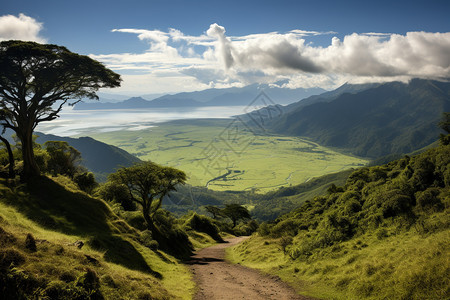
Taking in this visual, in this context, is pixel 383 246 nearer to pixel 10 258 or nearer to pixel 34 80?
pixel 10 258

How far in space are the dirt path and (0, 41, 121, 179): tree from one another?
75.7ft

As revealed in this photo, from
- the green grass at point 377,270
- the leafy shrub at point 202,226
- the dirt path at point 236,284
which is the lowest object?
the leafy shrub at point 202,226

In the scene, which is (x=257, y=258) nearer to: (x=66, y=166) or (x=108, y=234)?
(x=108, y=234)

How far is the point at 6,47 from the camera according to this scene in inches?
1038

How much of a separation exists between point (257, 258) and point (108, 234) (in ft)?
64.5

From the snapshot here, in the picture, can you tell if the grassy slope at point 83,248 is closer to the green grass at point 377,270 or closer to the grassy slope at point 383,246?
the green grass at point 377,270

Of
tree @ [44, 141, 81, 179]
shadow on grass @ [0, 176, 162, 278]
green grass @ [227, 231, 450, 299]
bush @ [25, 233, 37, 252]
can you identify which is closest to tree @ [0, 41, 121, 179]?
shadow on grass @ [0, 176, 162, 278]

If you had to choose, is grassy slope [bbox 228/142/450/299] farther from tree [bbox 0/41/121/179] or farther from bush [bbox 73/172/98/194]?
bush [bbox 73/172/98/194]

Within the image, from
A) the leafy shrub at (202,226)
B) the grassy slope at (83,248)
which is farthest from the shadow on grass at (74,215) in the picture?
the leafy shrub at (202,226)

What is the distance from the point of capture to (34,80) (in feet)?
91.5

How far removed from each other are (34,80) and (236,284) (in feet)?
101

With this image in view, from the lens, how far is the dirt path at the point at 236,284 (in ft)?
63.7

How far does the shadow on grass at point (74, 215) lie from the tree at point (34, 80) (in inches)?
153

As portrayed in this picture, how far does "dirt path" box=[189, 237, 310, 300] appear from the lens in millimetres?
19406
